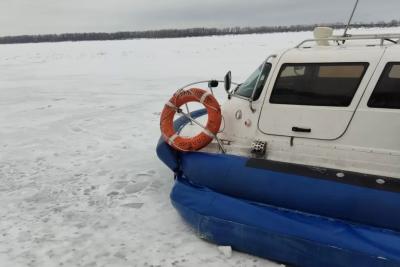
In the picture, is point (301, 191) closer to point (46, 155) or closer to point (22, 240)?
point (22, 240)

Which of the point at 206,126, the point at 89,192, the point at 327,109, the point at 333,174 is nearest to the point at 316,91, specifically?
the point at 327,109

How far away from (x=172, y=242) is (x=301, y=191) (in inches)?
50.8

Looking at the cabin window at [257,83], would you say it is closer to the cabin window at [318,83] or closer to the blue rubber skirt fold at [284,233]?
the cabin window at [318,83]

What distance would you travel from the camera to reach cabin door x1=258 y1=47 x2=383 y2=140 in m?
3.84

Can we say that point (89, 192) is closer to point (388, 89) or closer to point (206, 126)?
point (206, 126)

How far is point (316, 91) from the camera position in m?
4.05

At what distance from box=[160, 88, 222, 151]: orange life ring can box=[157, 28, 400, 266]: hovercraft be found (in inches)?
0.5

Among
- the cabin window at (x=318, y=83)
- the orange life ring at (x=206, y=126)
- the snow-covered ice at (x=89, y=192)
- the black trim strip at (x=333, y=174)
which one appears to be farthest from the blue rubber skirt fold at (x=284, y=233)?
the cabin window at (x=318, y=83)

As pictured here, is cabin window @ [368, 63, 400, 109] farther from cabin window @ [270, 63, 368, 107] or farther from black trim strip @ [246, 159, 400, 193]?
black trim strip @ [246, 159, 400, 193]

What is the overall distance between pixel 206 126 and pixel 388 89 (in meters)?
1.75

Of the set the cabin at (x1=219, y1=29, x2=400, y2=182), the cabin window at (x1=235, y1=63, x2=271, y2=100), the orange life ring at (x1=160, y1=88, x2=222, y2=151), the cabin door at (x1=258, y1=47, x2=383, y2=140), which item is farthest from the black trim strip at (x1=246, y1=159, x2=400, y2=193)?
the cabin window at (x1=235, y1=63, x2=271, y2=100)

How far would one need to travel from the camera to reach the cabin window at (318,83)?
3.86 m

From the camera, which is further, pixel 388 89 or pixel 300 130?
pixel 300 130

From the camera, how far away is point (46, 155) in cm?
659
